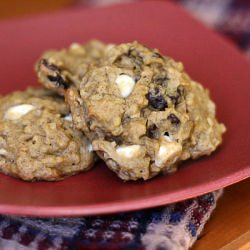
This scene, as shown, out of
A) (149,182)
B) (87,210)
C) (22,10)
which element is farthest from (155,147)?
(22,10)

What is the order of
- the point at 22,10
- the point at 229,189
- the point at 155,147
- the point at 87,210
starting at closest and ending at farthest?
1. the point at 87,210
2. the point at 155,147
3. the point at 229,189
4. the point at 22,10

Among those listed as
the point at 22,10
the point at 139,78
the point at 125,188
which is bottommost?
the point at 22,10

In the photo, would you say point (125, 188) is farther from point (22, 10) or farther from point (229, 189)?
point (22, 10)

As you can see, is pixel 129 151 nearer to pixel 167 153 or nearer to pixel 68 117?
pixel 167 153

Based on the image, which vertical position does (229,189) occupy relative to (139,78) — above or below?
below

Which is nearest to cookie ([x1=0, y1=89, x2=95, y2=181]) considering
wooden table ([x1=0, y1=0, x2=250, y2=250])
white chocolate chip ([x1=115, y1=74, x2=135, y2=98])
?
white chocolate chip ([x1=115, y1=74, x2=135, y2=98])

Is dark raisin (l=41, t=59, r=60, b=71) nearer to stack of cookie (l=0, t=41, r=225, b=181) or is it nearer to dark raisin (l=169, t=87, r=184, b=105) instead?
stack of cookie (l=0, t=41, r=225, b=181)

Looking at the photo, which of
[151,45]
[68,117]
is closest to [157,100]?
[68,117]
